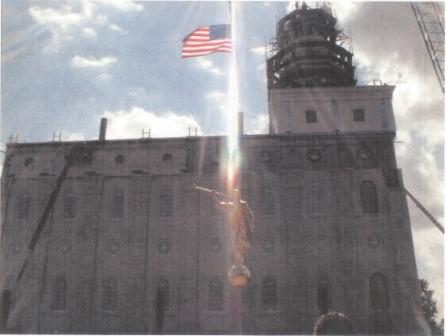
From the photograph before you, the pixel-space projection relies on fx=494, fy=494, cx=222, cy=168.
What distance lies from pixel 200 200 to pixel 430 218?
14.9 m

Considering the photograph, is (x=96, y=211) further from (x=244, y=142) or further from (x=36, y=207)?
(x=244, y=142)

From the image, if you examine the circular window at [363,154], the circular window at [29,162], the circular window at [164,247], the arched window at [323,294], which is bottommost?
the arched window at [323,294]

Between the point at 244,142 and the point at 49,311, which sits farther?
the point at 244,142

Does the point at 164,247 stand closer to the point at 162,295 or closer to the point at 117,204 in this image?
the point at 162,295

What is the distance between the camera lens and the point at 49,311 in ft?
107

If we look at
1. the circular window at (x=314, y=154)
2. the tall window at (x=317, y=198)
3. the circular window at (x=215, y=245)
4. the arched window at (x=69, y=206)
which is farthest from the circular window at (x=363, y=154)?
the arched window at (x=69, y=206)

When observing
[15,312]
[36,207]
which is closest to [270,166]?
[36,207]

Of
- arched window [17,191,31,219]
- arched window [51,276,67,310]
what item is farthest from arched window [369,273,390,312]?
arched window [17,191,31,219]

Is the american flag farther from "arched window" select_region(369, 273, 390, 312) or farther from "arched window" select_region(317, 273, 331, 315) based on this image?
"arched window" select_region(369, 273, 390, 312)

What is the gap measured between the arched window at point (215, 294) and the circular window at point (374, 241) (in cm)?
1013

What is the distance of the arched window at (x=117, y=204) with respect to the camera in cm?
3459

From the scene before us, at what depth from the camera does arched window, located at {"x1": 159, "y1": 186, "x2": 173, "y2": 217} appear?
113 feet

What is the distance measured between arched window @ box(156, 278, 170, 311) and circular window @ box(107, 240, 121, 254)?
3717mm

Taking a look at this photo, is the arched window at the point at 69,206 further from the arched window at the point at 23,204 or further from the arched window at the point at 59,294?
the arched window at the point at 59,294
